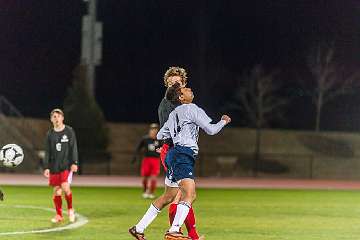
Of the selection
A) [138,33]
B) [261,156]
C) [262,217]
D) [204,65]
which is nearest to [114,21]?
[138,33]

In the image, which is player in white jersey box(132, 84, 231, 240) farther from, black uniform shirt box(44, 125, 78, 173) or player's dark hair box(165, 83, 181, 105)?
black uniform shirt box(44, 125, 78, 173)

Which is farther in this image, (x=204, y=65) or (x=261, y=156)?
(x=204, y=65)

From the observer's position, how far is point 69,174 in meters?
14.7

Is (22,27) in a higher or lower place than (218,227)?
higher

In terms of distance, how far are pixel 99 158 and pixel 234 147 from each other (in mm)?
14121

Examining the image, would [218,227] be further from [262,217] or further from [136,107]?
[136,107]

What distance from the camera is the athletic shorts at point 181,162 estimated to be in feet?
35.8

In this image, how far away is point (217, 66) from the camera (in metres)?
69.5

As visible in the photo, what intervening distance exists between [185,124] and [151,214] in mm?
1342

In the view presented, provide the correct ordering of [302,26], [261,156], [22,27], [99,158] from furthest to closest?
[302,26] < [22,27] < [261,156] < [99,158]

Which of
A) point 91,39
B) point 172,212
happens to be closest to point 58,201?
point 172,212

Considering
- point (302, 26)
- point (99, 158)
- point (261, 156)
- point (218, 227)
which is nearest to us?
point (218, 227)

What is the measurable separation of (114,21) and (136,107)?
7.11 m

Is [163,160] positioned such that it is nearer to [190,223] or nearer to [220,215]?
[190,223]
